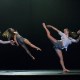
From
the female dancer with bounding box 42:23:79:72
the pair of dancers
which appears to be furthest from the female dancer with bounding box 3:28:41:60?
the female dancer with bounding box 42:23:79:72

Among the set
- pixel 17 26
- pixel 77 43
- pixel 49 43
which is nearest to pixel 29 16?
pixel 17 26

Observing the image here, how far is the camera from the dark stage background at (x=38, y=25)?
5262 mm

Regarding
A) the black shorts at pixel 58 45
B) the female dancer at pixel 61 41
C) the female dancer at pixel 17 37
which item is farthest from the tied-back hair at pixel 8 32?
the black shorts at pixel 58 45

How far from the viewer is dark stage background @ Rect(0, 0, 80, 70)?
17.3 ft

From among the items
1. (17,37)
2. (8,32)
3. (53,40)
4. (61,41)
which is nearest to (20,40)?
(17,37)

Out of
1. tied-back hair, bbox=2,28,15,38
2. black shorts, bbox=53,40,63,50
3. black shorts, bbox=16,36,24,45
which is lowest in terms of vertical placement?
black shorts, bbox=53,40,63,50

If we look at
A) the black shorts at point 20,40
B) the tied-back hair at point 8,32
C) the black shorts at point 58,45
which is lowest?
the black shorts at point 58,45

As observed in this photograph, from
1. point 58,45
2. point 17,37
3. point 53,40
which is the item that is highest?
point 17,37

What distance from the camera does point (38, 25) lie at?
209 inches

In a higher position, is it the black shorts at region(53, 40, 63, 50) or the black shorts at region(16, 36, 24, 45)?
the black shorts at region(16, 36, 24, 45)

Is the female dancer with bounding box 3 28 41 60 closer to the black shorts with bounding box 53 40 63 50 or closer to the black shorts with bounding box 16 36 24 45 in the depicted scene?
the black shorts with bounding box 16 36 24 45

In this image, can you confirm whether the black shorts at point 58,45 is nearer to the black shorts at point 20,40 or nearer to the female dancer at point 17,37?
the female dancer at point 17,37

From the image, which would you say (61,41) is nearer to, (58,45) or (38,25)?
(58,45)

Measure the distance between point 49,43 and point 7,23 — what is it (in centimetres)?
86
